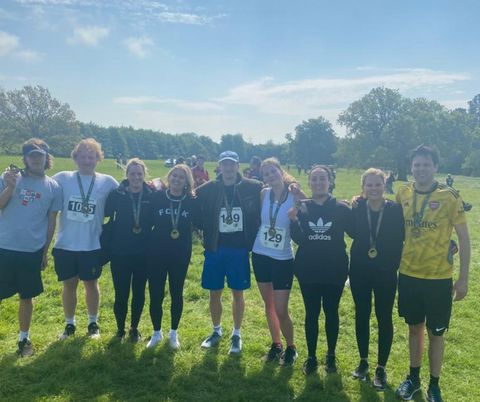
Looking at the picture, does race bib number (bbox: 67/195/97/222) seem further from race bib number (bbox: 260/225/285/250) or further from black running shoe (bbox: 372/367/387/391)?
black running shoe (bbox: 372/367/387/391)

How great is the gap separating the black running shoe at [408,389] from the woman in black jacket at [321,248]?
2.57ft

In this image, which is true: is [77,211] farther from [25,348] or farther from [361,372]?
[361,372]

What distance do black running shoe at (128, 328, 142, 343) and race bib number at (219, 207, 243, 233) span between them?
5.60 feet

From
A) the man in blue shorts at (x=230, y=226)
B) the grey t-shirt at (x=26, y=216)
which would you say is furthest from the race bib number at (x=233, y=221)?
the grey t-shirt at (x=26, y=216)

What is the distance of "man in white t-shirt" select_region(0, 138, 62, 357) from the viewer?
13.0 ft

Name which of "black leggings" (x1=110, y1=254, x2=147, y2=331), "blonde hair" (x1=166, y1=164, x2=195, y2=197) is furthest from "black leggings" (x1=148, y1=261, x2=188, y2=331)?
"blonde hair" (x1=166, y1=164, x2=195, y2=197)

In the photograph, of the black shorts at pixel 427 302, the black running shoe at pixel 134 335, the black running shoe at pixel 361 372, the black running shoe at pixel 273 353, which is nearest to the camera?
the black shorts at pixel 427 302

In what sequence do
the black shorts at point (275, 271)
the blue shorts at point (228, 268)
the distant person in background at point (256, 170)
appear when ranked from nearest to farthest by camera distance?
the black shorts at point (275, 271), the blue shorts at point (228, 268), the distant person in background at point (256, 170)

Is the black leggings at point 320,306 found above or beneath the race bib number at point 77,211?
beneath

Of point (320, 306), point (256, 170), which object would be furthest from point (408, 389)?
point (256, 170)

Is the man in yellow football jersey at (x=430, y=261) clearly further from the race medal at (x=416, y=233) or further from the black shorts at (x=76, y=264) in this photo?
the black shorts at (x=76, y=264)

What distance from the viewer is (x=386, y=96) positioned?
4784 centimetres

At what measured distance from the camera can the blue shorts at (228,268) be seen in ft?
14.4

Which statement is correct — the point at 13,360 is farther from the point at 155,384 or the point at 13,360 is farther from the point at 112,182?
the point at 112,182
